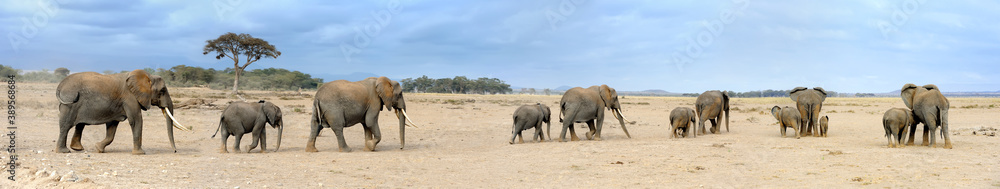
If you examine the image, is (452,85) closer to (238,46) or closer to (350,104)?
(238,46)

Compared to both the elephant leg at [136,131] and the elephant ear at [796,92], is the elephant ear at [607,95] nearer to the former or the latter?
the elephant ear at [796,92]

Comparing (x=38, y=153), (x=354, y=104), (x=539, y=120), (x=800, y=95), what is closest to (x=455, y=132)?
(x=539, y=120)

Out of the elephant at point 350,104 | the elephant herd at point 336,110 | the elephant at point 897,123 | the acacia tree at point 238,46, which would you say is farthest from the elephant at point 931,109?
the acacia tree at point 238,46

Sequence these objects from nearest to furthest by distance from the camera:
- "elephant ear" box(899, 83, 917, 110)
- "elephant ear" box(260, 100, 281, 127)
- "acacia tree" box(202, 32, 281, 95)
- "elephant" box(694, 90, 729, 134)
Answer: "elephant ear" box(260, 100, 281, 127) → "elephant ear" box(899, 83, 917, 110) → "elephant" box(694, 90, 729, 134) → "acacia tree" box(202, 32, 281, 95)

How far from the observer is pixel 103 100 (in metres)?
11.4

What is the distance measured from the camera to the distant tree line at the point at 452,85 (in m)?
110

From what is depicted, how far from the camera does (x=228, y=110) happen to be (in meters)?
12.7

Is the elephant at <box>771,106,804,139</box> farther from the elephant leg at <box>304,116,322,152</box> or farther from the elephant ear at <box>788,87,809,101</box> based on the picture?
the elephant leg at <box>304,116,322,152</box>

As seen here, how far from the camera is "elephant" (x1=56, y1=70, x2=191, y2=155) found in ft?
36.8

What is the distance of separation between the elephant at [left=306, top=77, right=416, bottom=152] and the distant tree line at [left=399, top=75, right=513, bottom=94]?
94.4 meters

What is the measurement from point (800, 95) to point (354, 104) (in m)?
12.7

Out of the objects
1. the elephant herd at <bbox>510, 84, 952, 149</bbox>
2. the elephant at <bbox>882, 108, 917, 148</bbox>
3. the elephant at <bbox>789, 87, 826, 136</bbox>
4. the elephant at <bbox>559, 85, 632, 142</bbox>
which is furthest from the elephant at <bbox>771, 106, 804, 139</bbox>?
the elephant at <bbox>559, 85, 632, 142</bbox>

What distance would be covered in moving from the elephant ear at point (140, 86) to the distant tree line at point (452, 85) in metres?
96.2

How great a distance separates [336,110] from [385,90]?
1132 mm
